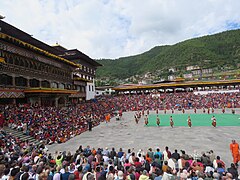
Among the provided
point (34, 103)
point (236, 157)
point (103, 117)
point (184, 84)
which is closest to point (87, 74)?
point (103, 117)

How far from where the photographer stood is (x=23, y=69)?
22328 millimetres

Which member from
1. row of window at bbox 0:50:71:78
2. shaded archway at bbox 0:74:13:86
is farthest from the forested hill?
shaded archway at bbox 0:74:13:86

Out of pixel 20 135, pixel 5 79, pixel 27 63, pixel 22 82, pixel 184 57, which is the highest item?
pixel 184 57

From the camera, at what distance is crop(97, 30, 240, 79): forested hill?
105562 millimetres

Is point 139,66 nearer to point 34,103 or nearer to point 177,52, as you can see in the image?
point 177,52

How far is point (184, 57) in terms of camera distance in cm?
11894

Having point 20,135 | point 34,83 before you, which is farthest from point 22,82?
point 20,135

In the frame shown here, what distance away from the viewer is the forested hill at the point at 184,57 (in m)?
106

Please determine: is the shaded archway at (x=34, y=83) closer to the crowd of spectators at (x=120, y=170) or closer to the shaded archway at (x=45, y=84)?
the shaded archway at (x=45, y=84)

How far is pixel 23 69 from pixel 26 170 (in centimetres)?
1886

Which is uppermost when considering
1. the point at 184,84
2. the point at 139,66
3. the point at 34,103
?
the point at 139,66

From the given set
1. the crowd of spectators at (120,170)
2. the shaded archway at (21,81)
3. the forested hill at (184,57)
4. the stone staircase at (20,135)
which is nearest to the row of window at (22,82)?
the shaded archway at (21,81)

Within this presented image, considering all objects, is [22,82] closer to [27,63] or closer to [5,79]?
[27,63]

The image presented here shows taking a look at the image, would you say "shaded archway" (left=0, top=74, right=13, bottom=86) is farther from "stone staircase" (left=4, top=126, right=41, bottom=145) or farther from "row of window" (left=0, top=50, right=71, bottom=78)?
"stone staircase" (left=4, top=126, right=41, bottom=145)
